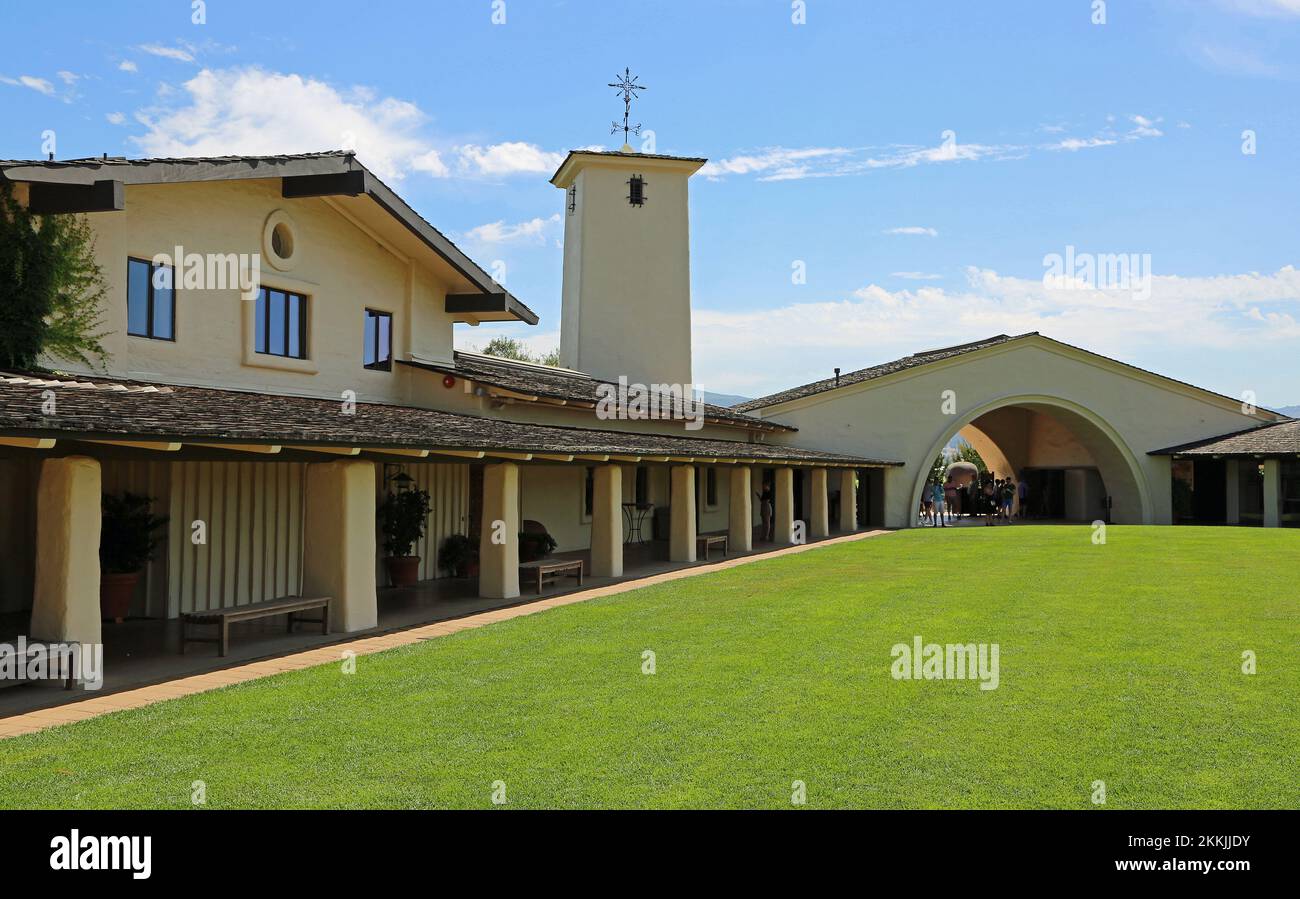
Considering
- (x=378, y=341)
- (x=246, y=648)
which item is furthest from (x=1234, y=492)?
(x=246, y=648)

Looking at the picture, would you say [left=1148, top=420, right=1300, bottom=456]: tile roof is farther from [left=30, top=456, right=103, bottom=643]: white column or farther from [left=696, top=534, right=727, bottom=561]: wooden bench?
[left=30, top=456, right=103, bottom=643]: white column

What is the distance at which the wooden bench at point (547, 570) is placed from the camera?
16.0 m

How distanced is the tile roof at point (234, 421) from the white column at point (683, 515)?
3974 millimetres

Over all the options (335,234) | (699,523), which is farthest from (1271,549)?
(335,234)

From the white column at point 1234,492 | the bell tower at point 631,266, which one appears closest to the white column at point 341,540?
the bell tower at point 631,266

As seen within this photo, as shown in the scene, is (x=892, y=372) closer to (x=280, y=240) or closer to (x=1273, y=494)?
(x=1273, y=494)

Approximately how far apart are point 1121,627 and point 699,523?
19193 mm

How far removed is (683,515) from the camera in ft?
71.6

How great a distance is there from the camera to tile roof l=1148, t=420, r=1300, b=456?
36566 millimetres

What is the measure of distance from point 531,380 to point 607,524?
21.1ft

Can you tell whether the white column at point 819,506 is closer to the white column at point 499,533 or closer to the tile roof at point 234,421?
the tile roof at point 234,421

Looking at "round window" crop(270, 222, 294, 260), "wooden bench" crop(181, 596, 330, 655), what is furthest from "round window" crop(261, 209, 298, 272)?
"wooden bench" crop(181, 596, 330, 655)

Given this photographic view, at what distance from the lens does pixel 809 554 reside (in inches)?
912
